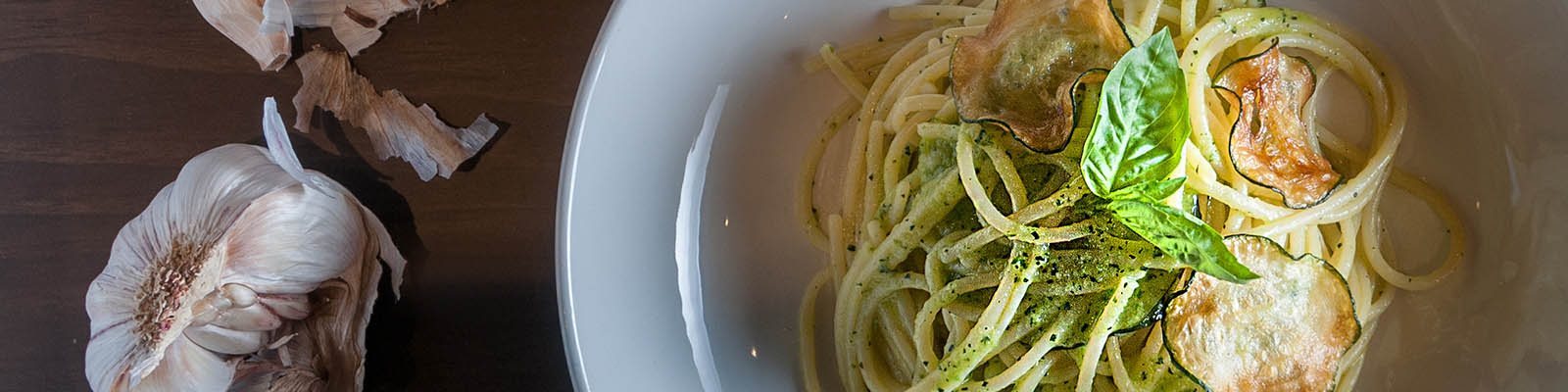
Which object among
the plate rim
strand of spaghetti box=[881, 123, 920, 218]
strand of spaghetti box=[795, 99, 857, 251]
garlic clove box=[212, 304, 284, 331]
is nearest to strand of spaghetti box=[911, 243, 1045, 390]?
strand of spaghetti box=[881, 123, 920, 218]

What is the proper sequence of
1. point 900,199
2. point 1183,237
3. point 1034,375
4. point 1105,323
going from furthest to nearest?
point 900,199, point 1034,375, point 1105,323, point 1183,237

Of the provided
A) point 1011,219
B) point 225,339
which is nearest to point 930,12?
point 1011,219

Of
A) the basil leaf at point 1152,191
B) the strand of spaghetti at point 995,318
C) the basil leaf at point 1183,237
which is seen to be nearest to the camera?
the basil leaf at point 1183,237

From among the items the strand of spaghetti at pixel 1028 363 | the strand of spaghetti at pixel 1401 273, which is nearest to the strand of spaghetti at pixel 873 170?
the strand of spaghetti at pixel 1028 363

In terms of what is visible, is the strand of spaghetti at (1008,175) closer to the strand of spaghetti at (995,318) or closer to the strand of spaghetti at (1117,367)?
the strand of spaghetti at (995,318)

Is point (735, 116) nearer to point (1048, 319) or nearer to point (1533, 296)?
point (1048, 319)

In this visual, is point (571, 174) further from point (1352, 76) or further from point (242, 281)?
point (1352, 76)

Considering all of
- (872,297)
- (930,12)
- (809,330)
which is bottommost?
(809,330)
